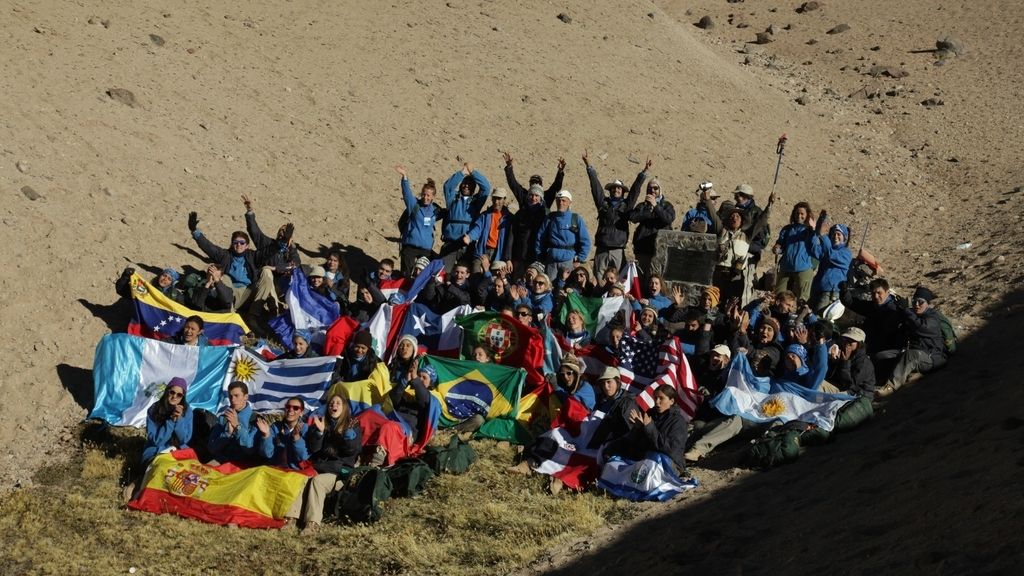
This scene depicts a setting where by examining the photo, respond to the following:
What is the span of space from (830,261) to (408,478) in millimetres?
6927

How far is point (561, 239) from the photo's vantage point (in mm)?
16844

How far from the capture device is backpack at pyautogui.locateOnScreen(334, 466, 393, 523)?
12.0 metres

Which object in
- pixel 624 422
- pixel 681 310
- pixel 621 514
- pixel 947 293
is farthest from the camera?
pixel 947 293

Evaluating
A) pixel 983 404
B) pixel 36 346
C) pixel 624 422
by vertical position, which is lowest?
pixel 36 346

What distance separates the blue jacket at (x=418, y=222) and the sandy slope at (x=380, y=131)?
9.66 feet

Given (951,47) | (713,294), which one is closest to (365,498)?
(713,294)

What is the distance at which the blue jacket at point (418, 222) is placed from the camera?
57.3 ft

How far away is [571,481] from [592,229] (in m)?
10.5

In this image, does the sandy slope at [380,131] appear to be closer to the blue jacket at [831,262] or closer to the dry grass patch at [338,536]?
the dry grass patch at [338,536]

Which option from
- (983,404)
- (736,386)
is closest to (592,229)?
(736,386)

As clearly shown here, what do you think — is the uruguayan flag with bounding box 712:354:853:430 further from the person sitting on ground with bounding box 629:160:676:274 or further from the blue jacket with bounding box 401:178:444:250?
the blue jacket with bounding box 401:178:444:250

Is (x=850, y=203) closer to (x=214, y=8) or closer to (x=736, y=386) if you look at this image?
(x=736, y=386)

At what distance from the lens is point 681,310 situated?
49.7 feet

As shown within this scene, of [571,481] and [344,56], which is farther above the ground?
[344,56]
